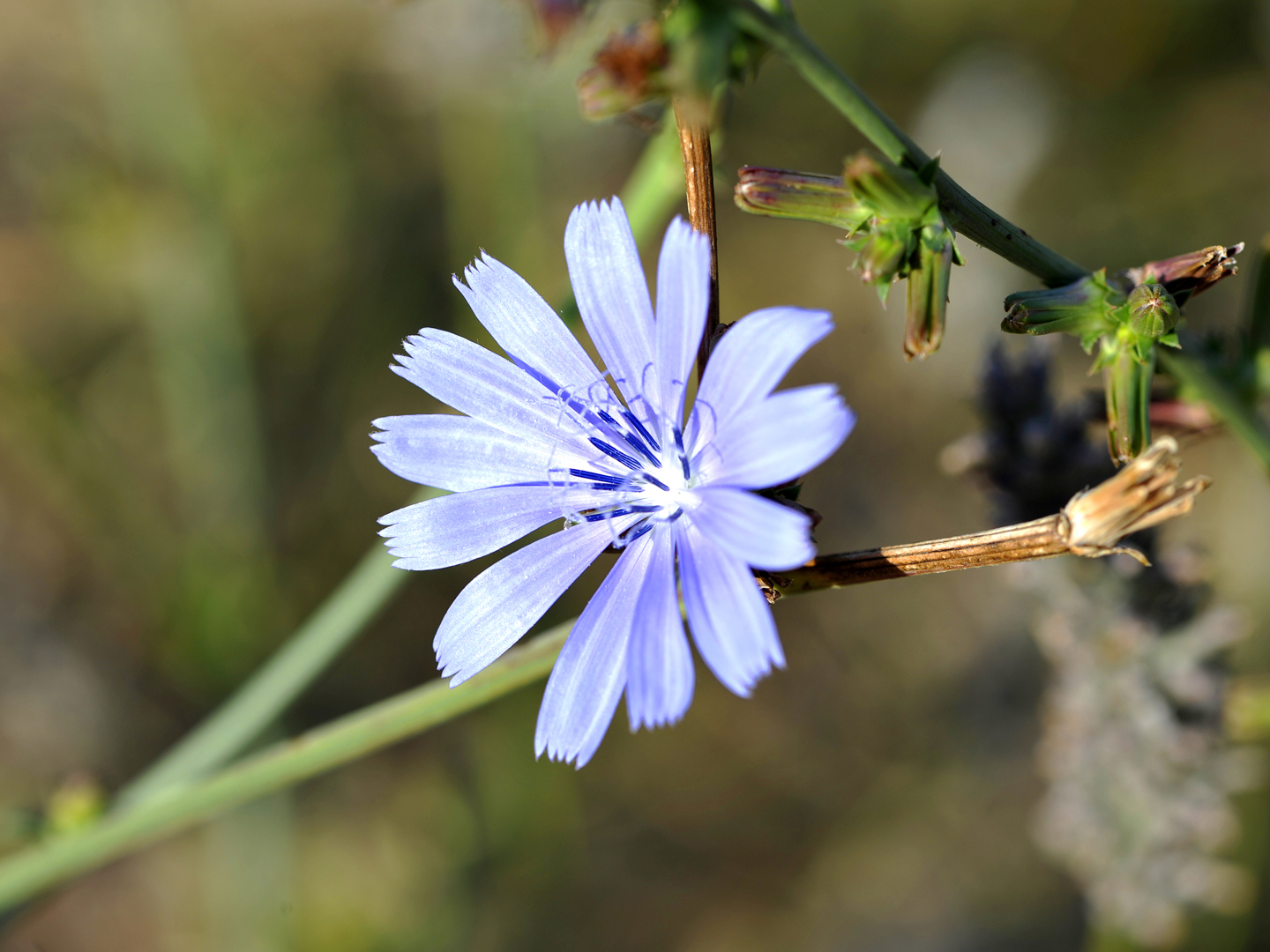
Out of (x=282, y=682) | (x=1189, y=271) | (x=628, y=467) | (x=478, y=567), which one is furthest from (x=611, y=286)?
(x=478, y=567)

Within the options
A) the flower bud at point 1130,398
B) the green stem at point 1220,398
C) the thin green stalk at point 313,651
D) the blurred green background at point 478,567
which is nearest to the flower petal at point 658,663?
the flower bud at point 1130,398

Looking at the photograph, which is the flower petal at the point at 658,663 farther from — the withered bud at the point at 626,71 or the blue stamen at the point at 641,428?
the withered bud at the point at 626,71

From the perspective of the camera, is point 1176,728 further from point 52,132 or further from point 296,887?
point 52,132

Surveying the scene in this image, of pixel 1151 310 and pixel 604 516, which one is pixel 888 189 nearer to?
pixel 1151 310

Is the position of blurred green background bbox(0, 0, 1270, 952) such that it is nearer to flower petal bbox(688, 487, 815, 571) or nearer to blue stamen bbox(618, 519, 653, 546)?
blue stamen bbox(618, 519, 653, 546)

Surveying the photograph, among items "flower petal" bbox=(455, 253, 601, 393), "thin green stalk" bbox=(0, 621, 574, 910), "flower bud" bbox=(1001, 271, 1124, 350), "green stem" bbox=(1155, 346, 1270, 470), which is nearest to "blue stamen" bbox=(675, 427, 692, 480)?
"flower petal" bbox=(455, 253, 601, 393)
